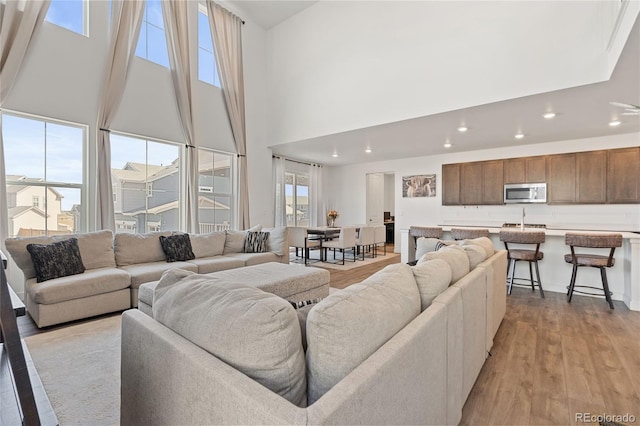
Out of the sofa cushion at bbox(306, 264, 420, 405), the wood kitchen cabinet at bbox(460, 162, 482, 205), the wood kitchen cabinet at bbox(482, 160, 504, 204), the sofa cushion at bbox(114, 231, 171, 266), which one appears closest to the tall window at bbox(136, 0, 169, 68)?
the sofa cushion at bbox(114, 231, 171, 266)

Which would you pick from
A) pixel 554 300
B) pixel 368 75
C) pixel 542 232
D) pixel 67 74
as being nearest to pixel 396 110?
pixel 368 75

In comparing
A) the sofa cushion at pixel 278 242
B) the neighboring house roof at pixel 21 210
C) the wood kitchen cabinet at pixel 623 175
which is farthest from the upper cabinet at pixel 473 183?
the neighboring house roof at pixel 21 210

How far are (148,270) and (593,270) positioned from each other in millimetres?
5856

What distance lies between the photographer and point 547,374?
2164 millimetres

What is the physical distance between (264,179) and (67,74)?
3794mm

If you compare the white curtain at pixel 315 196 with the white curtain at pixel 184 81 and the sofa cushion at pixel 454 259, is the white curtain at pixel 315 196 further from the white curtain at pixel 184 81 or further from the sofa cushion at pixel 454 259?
the sofa cushion at pixel 454 259

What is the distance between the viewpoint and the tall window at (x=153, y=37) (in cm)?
502

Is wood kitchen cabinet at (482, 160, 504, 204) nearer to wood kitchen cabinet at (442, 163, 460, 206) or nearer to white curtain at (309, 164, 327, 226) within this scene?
wood kitchen cabinet at (442, 163, 460, 206)

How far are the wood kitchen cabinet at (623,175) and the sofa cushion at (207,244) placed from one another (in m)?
6.66

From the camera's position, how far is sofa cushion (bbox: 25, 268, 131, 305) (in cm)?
288

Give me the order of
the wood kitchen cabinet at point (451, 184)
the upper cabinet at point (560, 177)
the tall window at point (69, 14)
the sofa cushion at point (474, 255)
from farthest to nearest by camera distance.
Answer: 1. the wood kitchen cabinet at point (451, 184)
2. the upper cabinet at point (560, 177)
3. the tall window at point (69, 14)
4. the sofa cushion at point (474, 255)

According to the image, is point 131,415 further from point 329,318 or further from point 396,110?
point 396,110

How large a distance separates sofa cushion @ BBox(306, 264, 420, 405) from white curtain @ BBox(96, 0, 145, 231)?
457 centimetres

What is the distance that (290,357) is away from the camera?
0.84m
